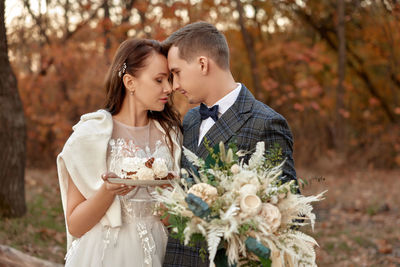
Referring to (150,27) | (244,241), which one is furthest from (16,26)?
(244,241)

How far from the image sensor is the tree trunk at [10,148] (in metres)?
6.04

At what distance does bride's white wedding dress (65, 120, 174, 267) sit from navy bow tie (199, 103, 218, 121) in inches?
15.5

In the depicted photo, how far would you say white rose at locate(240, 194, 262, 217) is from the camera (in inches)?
80.0

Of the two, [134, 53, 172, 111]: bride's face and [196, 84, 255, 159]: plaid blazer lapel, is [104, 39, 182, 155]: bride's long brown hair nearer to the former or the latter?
[134, 53, 172, 111]: bride's face

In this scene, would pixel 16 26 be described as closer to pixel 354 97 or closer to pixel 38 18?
pixel 38 18

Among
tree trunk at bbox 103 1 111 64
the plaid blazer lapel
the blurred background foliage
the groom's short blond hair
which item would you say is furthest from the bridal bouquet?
tree trunk at bbox 103 1 111 64

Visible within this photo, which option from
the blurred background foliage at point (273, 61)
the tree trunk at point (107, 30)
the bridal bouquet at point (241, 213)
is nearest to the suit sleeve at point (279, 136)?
the bridal bouquet at point (241, 213)

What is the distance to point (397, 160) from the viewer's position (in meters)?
13.6

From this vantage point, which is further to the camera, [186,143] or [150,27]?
[150,27]

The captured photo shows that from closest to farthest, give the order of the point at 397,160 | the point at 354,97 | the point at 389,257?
1. the point at 389,257
2. the point at 397,160
3. the point at 354,97

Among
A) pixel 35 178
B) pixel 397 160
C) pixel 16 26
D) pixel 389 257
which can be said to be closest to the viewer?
pixel 389 257

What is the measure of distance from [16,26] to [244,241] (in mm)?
10339

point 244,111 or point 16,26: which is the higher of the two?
point 16,26

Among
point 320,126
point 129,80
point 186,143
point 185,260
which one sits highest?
point 129,80
